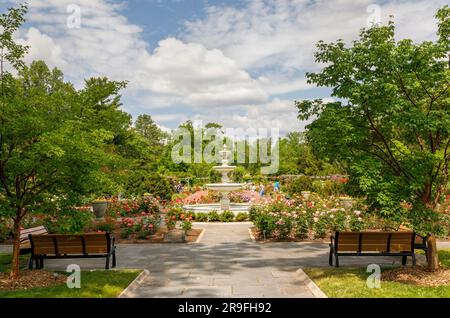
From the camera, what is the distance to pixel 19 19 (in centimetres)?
818

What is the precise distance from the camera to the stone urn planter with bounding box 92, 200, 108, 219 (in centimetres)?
1959

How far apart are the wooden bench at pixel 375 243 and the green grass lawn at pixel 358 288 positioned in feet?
→ 2.21

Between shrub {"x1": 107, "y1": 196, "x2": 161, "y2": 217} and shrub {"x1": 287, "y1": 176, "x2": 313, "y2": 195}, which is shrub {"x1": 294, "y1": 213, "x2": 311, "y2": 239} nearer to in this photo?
shrub {"x1": 107, "y1": 196, "x2": 161, "y2": 217}

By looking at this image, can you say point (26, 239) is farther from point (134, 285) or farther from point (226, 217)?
point (226, 217)

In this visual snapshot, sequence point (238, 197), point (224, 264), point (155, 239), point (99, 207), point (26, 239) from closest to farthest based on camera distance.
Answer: point (224, 264) < point (26, 239) < point (155, 239) < point (99, 207) < point (238, 197)

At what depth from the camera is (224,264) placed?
9.91 metres

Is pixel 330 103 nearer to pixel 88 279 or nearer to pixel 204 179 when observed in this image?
pixel 88 279

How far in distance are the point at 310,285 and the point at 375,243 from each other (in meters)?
2.54

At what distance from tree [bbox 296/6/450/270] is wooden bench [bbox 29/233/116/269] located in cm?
561

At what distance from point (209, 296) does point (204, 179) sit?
41123 millimetres

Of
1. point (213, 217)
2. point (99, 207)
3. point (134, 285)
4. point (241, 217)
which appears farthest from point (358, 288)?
point (99, 207)

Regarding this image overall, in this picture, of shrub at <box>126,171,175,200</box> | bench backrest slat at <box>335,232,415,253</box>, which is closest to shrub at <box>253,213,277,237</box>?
bench backrest slat at <box>335,232,415,253</box>

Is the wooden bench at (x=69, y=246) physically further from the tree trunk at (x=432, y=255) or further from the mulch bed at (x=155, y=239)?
the tree trunk at (x=432, y=255)
